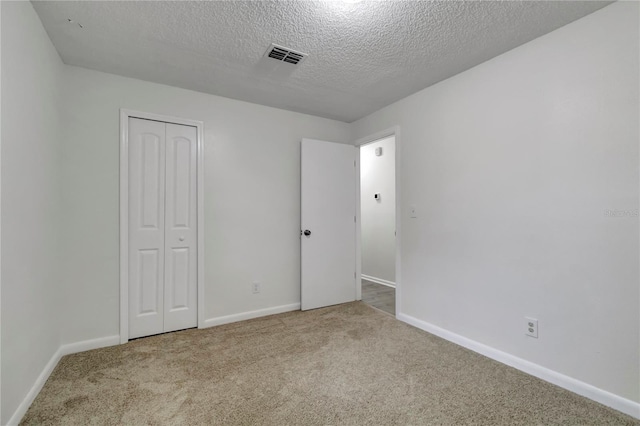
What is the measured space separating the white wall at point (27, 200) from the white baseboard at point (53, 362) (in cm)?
5

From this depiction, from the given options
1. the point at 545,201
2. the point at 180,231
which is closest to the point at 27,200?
the point at 180,231

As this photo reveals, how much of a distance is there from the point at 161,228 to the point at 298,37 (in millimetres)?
2073

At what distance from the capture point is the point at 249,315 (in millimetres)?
3139

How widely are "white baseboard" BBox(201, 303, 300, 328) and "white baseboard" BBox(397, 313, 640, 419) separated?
156 cm

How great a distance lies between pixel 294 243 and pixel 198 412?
204 cm

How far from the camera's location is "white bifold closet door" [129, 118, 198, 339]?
263 cm

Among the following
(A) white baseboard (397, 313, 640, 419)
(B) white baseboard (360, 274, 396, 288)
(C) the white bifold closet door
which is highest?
(C) the white bifold closet door

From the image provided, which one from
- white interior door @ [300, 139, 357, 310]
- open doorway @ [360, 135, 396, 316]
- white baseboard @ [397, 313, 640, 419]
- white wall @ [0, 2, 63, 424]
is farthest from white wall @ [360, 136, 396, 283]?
white wall @ [0, 2, 63, 424]

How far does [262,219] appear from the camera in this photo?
3.27 m

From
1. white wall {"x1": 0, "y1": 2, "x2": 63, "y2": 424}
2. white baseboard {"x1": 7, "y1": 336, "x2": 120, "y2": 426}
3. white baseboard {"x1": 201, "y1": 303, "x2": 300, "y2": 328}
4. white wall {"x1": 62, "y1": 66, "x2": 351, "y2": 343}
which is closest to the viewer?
white wall {"x1": 0, "y1": 2, "x2": 63, "y2": 424}

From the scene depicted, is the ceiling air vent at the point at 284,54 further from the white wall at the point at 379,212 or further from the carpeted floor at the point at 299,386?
the white wall at the point at 379,212

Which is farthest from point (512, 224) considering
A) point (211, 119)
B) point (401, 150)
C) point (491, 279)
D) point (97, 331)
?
point (97, 331)

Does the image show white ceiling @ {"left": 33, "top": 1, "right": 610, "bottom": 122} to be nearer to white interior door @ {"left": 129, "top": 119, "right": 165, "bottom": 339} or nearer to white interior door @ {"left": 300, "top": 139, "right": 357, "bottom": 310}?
white interior door @ {"left": 129, "top": 119, "right": 165, "bottom": 339}

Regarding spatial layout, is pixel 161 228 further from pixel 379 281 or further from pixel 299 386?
pixel 379 281
